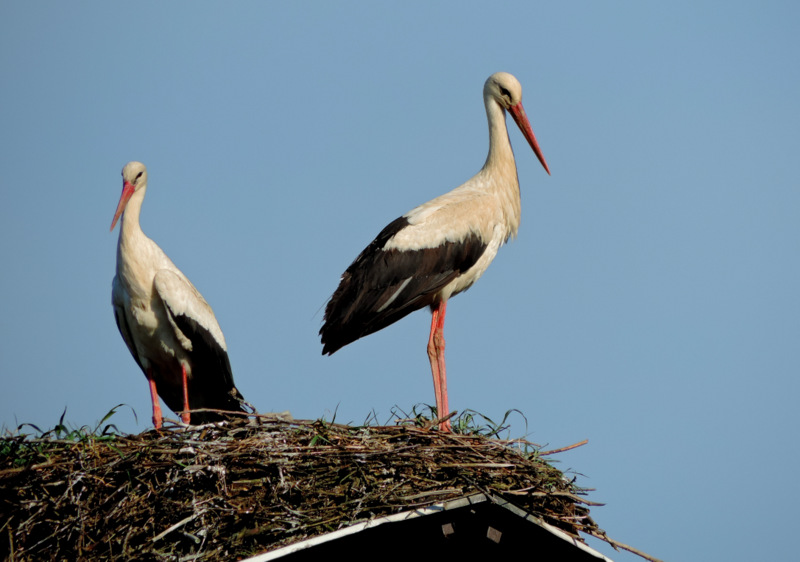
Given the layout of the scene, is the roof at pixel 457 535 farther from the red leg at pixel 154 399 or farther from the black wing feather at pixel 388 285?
the red leg at pixel 154 399

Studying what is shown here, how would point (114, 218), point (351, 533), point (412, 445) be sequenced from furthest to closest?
point (114, 218), point (412, 445), point (351, 533)

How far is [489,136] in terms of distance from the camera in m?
8.84

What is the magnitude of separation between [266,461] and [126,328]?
3.24 m

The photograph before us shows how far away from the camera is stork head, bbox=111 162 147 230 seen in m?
8.78

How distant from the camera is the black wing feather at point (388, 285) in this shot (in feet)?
25.3

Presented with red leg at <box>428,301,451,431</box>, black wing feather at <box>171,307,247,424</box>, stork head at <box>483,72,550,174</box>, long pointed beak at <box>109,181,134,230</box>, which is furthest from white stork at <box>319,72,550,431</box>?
long pointed beak at <box>109,181,134,230</box>

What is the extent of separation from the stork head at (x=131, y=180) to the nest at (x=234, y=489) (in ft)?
10.2

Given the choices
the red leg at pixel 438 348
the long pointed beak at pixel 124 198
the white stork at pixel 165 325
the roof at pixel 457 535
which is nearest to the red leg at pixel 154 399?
the white stork at pixel 165 325

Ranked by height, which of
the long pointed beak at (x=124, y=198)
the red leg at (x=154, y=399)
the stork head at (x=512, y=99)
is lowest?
the red leg at (x=154, y=399)

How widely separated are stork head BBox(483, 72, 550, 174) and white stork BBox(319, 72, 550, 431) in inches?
18.0

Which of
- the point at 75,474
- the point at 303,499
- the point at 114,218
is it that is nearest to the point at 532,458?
the point at 303,499

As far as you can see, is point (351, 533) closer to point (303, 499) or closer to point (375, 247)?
point (303, 499)

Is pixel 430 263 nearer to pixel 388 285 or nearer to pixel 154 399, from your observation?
pixel 388 285

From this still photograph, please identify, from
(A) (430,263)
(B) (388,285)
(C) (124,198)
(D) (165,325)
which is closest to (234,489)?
(B) (388,285)
